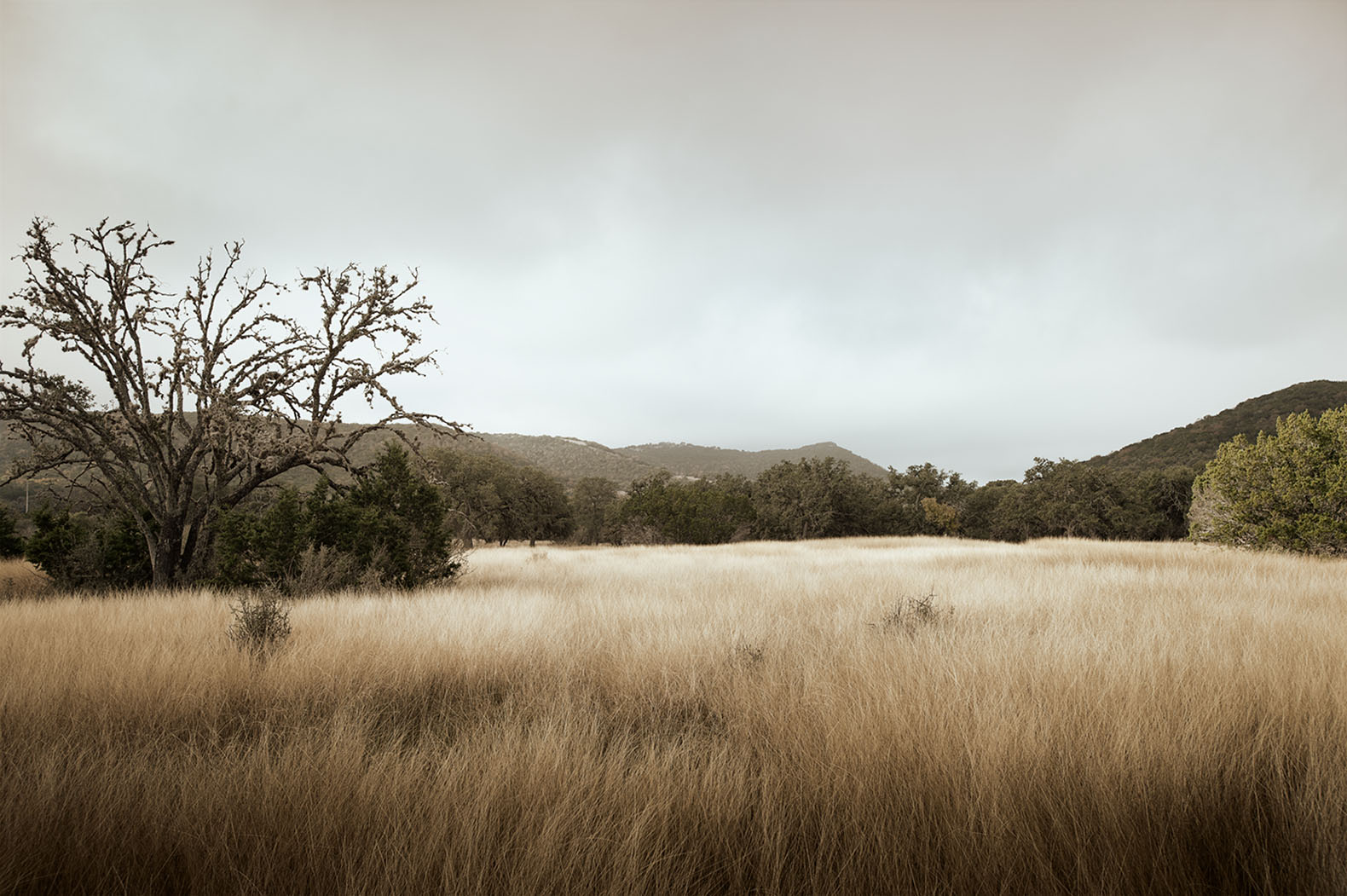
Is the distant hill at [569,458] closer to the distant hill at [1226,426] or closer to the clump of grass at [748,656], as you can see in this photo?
the distant hill at [1226,426]

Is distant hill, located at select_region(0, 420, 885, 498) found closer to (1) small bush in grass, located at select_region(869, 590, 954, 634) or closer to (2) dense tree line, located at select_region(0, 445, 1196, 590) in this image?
(2) dense tree line, located at select_region(0, 445, 1196, 590)

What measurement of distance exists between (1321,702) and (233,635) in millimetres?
8453

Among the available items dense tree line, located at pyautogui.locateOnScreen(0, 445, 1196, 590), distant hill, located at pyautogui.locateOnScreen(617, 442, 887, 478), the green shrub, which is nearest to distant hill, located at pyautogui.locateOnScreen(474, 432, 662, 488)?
distant hill, located at pyautogui.locateOnScreen(617, 442, 887, 478)

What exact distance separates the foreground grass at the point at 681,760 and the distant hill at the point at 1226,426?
68.3 m

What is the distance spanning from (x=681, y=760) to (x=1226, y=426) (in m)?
93.7

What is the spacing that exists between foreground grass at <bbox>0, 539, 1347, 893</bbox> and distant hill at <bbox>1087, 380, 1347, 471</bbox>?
68334mm

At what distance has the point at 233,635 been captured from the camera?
16.4 feet

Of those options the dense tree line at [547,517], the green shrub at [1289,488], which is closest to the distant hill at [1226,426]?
the dense tree line at [547,517]

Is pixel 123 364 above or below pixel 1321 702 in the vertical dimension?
above

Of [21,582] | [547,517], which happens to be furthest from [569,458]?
[21,582]

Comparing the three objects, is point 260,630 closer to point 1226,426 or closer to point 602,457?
point 1226,426

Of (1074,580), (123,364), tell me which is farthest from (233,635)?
(1074,580)

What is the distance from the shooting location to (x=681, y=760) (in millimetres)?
2697

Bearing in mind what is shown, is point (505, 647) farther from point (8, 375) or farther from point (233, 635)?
point (8, 375)
